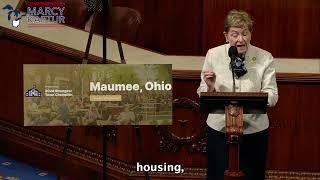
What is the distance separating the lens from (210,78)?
301cm

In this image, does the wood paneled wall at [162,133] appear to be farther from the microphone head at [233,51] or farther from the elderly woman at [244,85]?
the microphone head at [233,51]

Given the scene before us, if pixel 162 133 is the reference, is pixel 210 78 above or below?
above

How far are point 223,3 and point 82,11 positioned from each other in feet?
4.40

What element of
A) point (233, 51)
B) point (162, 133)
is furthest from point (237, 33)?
point (162, 133)

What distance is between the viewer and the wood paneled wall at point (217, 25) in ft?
18.0

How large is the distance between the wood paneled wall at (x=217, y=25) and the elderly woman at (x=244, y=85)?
7.81ft

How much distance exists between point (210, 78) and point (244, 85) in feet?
0.67

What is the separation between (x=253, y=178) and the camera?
10.5ft

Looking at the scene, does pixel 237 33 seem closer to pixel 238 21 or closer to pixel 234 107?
pixel 238 21

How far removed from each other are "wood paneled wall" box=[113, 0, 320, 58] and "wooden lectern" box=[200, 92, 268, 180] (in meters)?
2.81

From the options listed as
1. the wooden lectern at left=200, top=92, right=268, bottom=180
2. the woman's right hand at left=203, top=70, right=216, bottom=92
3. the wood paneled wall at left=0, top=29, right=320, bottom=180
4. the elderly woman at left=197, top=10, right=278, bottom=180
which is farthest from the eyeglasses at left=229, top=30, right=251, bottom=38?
the wood paneled wall at left=0, top=29, right=320, bottom=180

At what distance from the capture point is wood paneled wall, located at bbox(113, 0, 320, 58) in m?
5.49

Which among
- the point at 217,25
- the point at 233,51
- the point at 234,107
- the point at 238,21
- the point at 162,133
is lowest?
the point at 162,133

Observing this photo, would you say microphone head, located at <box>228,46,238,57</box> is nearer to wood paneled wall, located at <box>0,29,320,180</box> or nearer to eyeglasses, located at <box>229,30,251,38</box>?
eyeglasses, located at <box>229,30,251,38</box>
